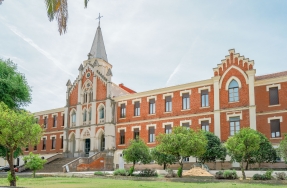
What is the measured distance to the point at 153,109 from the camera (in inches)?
1550

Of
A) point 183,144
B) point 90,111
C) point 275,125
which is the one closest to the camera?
point 183,144

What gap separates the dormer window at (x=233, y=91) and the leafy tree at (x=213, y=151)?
4804 millimetres

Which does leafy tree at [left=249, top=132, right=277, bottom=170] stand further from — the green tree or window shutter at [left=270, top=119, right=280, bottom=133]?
window shutter at [left=270, top=119, right=280, bottom=133]

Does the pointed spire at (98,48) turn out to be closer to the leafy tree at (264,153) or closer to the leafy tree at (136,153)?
the leafy tree at (136,153)

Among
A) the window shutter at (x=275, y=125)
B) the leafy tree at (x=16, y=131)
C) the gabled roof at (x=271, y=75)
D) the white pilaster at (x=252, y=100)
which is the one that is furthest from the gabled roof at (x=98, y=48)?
the leafy tree at (x=16, y=131)

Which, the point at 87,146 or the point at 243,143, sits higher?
the point at 243,143

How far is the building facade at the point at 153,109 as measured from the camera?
103 ft

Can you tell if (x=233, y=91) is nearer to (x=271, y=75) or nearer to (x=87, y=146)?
(x=271, y=75)

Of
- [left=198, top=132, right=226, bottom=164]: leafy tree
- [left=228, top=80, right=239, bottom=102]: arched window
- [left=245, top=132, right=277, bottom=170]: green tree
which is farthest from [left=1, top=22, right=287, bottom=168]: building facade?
[left=245, top=132, right=277, bottom=170]: green tree

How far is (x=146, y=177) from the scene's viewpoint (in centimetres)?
2527

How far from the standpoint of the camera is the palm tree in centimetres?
1192

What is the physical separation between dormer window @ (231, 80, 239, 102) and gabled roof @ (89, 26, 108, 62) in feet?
69.0

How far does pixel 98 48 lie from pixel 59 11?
3682 cm

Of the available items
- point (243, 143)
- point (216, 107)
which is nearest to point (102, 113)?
point (216, 107)
